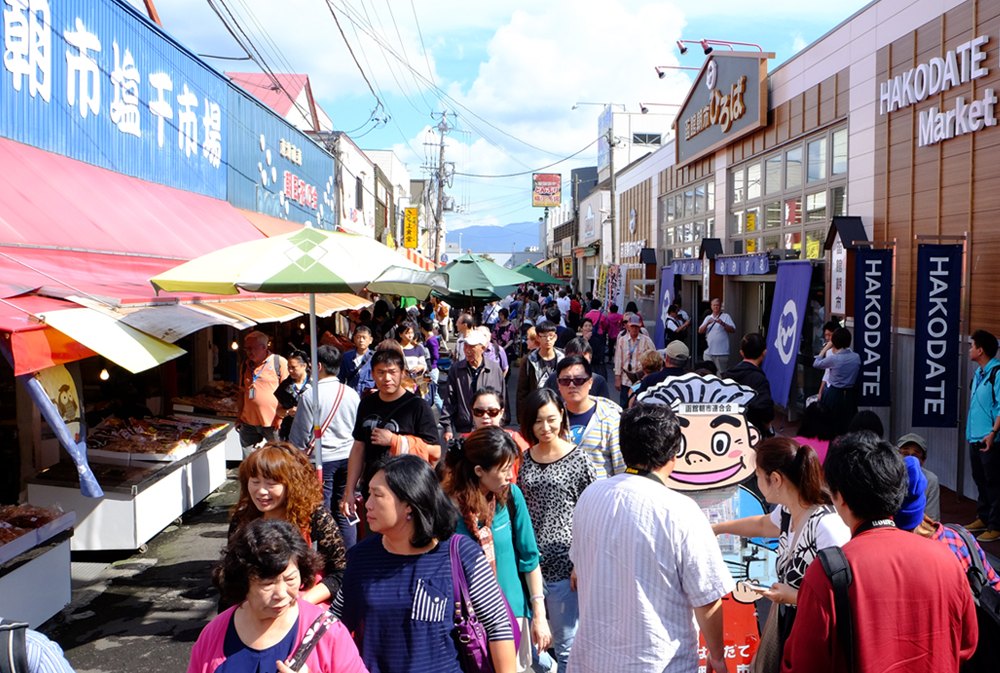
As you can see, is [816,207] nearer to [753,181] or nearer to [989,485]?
[753,181]

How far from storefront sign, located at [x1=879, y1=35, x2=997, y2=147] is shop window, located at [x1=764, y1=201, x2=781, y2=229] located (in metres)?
4.44

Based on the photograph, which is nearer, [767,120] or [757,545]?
[757,545]

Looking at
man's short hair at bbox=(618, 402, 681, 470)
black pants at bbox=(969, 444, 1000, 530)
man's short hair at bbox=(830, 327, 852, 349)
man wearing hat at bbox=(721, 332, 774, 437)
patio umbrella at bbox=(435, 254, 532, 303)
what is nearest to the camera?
man's short hair at bbox=(618, 402, 681, 470)

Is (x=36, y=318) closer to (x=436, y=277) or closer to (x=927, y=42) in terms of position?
(x=436, y=277)

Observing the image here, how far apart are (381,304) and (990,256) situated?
14.3 meters

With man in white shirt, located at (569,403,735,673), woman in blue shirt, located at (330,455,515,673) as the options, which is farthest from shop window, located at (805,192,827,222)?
woman in blue shirt, located at (330,455,515,673)

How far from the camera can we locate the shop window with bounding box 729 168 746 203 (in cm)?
1688

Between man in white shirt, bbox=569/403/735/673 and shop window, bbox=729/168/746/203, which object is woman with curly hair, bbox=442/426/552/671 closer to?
man in white shirt, bbox=569/403/735/673

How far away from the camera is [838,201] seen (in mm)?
12656

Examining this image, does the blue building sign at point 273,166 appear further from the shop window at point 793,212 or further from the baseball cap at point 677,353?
the baseball cap at point 677,353

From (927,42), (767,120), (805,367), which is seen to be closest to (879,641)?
(927,42)

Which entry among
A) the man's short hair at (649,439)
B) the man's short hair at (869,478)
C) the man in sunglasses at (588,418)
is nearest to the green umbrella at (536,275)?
the man in sunglasses at (588,418)

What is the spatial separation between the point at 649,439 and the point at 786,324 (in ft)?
31.0

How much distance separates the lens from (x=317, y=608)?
9.33 feet
